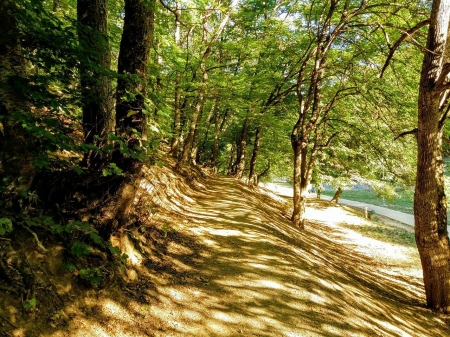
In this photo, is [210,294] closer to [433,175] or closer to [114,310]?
[114,310]

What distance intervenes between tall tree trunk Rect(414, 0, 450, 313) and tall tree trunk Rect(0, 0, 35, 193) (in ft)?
21.9

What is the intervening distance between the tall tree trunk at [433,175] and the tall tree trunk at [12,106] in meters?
6.67

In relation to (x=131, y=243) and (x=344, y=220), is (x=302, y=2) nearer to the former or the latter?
(x=131, y=243)

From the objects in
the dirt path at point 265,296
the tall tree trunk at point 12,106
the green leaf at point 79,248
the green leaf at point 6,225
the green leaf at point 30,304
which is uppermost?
the tall tree trunk at point 12,106

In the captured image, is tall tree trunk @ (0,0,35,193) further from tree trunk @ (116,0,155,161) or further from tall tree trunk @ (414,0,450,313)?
tall tree trunk @ (414,0,450,313)

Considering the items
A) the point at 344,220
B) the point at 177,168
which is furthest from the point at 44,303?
the point at 344,220

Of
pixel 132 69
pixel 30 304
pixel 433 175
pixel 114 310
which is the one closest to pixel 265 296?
pixel 114 310

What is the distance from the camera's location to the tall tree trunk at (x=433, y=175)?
5.42 m

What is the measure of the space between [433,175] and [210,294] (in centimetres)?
512

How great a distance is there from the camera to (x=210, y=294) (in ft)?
13.5

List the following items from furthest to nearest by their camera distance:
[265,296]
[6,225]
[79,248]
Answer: [265,296]
[79,248]
[6,225]

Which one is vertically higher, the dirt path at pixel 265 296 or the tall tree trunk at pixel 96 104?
the tall tree trunk at pixel 96 104

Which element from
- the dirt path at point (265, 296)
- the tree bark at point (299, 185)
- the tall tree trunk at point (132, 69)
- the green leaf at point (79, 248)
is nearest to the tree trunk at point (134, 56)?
the tall tree trunk at point (132, 69)

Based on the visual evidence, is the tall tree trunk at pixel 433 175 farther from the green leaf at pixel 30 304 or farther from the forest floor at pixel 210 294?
Result: the green leaf at pixel 30 304
